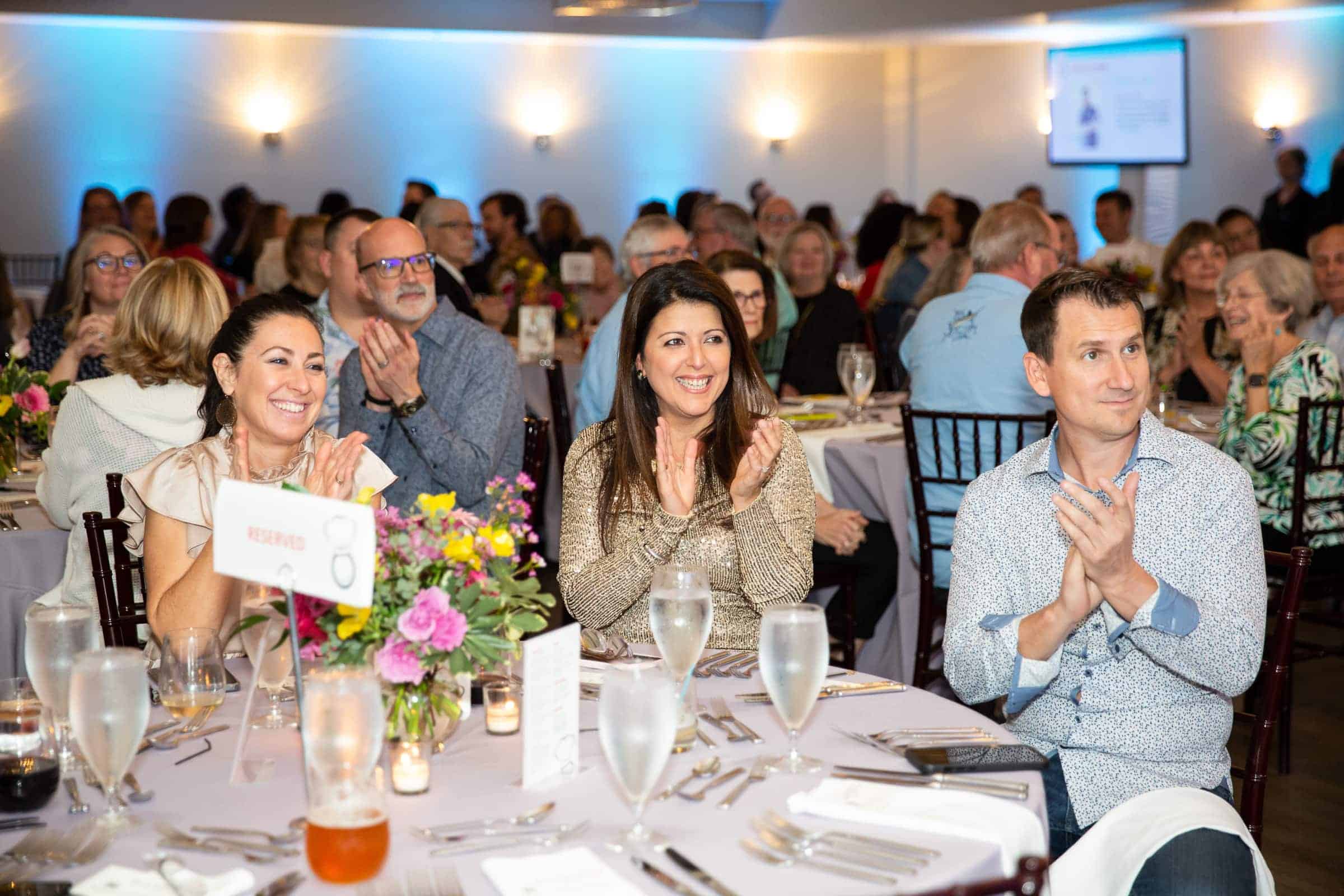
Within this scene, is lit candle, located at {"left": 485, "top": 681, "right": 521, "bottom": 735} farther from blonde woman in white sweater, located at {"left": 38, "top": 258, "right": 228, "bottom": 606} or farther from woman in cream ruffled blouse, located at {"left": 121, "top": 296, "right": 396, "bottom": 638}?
blonde woman in white sweater, located at {"left": 38, "top": 258, "right": 228, "bottom": 606}

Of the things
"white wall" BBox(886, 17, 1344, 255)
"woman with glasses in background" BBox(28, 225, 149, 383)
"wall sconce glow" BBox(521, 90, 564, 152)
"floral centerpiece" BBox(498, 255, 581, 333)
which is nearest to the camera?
"woman with glasses in background" BBox(28, 225, 149, 383)

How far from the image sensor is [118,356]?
3.16 metres

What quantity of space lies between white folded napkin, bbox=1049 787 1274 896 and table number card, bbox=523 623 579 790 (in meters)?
0.63

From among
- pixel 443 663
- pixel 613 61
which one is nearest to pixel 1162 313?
pixel 443 663

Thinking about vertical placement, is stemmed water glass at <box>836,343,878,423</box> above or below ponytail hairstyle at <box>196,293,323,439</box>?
below

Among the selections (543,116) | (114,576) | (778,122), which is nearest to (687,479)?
(114,576)

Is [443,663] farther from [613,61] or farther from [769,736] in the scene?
[613,61]

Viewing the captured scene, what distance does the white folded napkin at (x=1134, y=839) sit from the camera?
171 cm

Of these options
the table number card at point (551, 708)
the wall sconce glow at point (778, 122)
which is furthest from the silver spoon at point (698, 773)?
the wall sconce glow at point (778, 122)

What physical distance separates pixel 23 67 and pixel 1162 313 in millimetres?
9671

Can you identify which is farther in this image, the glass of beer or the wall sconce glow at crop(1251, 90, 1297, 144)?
the wall sconce glow at crop(1251, 90, 1297, 144)

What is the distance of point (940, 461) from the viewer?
12.9 feet

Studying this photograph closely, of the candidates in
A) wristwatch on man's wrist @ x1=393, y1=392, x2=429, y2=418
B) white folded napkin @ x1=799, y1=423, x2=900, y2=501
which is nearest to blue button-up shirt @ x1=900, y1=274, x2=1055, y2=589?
white folded napkin @ x1=799, y1=423, x2=900, y2=501

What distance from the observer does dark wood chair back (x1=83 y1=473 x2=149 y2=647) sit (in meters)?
2.51
